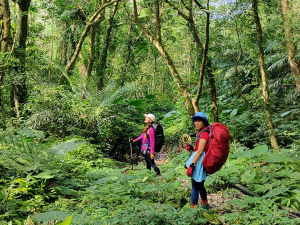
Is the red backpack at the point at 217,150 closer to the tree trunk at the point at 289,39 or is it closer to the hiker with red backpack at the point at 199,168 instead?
the hiker with red backpack at the point at 199,168

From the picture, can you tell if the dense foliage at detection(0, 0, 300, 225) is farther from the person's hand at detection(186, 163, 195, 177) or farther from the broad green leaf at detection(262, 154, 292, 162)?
the person's hand at detection(186, 163, 195, 177)

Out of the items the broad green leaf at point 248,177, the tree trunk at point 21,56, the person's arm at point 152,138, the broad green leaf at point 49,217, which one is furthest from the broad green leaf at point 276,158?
the tree trunk at point 21,56

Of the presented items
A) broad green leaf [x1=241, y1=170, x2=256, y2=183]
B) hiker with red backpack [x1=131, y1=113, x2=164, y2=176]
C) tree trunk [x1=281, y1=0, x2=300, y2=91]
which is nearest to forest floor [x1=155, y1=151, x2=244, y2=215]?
broad green leaf [x1=241, y1=170, x2=256, y2=183]

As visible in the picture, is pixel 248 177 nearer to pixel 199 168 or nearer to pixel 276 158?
pixel 276 158

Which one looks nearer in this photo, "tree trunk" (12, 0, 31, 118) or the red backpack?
the red backpack

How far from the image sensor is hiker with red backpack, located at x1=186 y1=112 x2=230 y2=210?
331 cm

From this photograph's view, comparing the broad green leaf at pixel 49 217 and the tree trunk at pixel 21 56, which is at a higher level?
the tree trunk at pixel 21 56

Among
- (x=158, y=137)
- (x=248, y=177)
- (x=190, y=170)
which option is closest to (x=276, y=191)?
(x=248, y=177)

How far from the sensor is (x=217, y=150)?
330 cm

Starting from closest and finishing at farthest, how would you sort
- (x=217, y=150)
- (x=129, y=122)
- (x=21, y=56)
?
(x=217, y=150) → (x=21, y=56) → (x=129, y=122)

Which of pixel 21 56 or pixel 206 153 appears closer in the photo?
pixel 206 153

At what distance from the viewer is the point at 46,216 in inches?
104

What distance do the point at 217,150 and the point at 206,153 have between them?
189mm

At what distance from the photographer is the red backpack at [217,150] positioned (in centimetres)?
330
